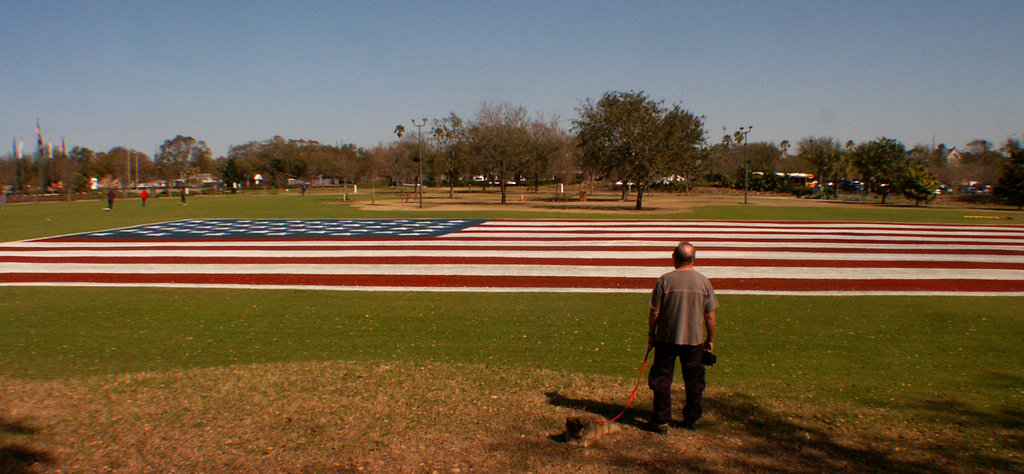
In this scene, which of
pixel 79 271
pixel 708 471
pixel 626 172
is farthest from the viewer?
pixel 626 172

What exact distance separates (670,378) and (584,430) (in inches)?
35.4

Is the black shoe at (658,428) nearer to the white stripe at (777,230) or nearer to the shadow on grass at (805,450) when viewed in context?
the shadow on grass at (805,450)

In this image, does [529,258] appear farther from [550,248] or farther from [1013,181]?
[1013,181]

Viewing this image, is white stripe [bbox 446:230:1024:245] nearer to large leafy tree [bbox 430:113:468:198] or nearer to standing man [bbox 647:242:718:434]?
standing man [bbox 647:242:718:434]

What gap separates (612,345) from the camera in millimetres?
8047

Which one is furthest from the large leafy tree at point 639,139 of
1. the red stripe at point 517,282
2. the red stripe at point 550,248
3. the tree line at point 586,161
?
the red stripe at point 517,282

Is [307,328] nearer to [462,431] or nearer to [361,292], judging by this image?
[361,292]

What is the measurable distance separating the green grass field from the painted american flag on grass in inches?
43.5

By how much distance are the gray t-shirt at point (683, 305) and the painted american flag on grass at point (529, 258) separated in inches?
256

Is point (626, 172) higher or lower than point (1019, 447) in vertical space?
higher

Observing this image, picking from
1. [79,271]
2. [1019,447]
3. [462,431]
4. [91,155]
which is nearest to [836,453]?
[1019,447]

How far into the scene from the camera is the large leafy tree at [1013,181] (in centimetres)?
4344

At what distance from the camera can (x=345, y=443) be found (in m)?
5.15

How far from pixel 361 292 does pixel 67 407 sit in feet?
19.3
